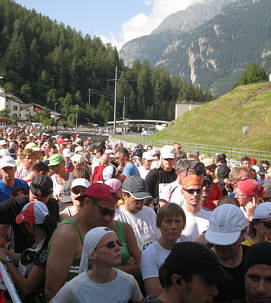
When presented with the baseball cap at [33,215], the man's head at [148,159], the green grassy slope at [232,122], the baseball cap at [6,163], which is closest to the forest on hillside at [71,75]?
the green grassy slope at [232,122]

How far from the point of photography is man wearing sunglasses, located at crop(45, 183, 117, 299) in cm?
283

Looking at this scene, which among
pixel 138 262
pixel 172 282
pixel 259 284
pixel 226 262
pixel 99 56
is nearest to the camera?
pixel 172 282

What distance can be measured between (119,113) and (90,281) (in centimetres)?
15661

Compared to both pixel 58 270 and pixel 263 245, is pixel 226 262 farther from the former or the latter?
pixel 58 270

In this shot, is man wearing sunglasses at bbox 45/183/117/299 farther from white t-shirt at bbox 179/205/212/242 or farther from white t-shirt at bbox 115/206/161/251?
white t-shirt at bbox 179/205/212/242

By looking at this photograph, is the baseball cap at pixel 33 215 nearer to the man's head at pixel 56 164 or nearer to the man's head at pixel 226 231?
the man's head at pixel 226 231

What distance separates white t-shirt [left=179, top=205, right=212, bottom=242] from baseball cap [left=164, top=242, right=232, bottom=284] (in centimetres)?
170

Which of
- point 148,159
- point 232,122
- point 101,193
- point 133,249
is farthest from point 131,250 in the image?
point 232,122

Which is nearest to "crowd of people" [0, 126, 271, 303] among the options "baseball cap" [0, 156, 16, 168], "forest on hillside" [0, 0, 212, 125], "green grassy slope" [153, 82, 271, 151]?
"baseball cap" [0, 156, 16, 168]

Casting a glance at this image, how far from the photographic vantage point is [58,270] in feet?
9.27

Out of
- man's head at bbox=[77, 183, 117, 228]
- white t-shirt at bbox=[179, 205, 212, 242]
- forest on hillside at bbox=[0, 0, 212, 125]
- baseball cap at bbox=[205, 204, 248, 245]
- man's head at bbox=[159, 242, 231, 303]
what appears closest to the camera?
man's head at bbox=[159, 242, 231, 303]

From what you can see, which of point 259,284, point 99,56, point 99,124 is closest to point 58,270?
point 259,284

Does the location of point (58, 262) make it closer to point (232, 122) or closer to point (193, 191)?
point (193, 191)

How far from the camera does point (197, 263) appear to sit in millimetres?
2035
